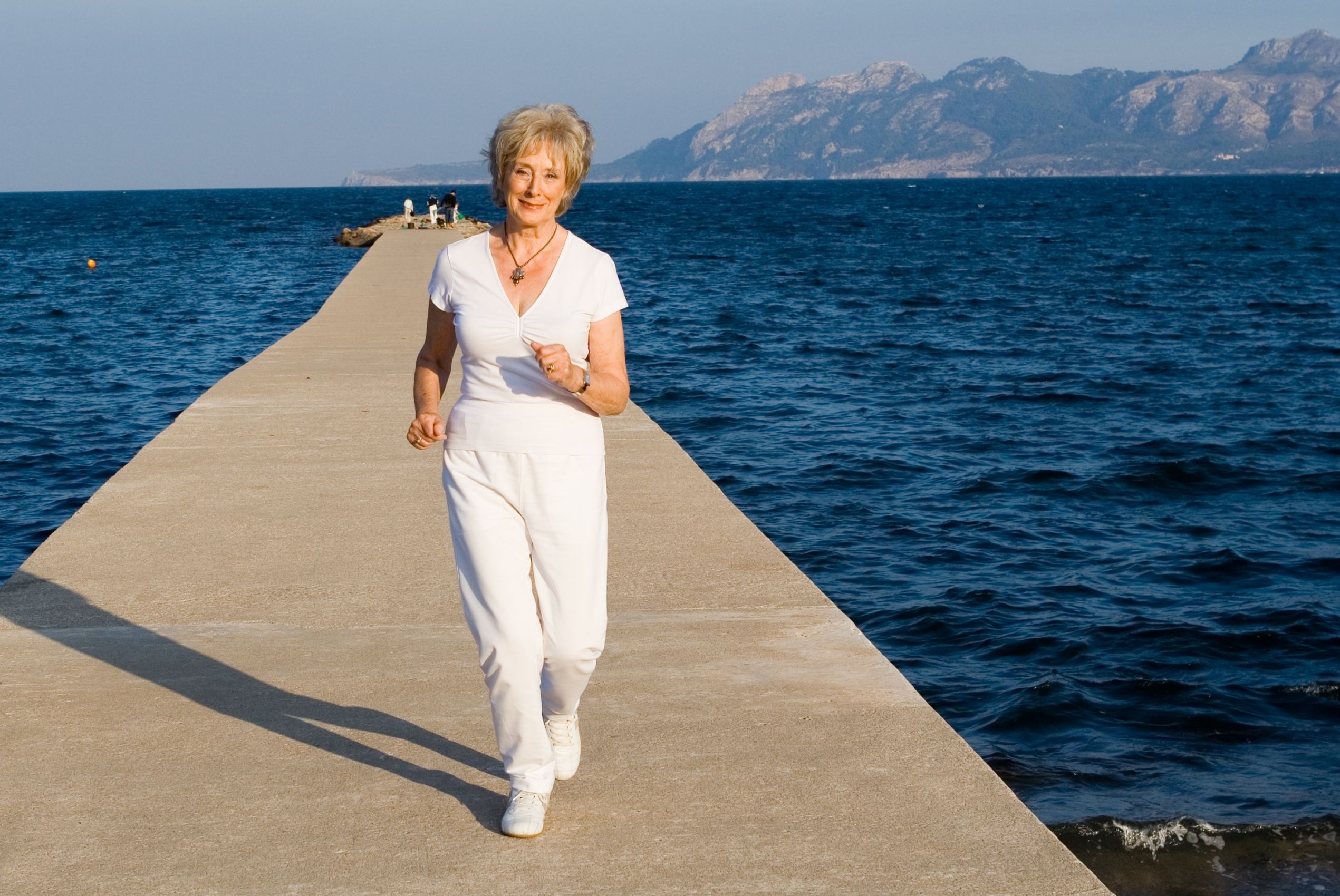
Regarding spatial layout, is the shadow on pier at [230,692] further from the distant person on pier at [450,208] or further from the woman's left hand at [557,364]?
the distant person on pier at [450,208]

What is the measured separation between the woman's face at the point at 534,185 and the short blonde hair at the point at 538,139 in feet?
0.05

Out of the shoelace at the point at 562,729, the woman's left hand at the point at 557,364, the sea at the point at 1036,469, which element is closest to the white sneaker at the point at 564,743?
the shoelace at the point at 562,729

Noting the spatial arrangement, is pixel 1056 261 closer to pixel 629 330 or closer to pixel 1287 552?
pixel 629 330

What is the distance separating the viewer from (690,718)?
14.2 ft

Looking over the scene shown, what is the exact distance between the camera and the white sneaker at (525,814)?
351cm

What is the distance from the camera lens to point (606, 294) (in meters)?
3.45

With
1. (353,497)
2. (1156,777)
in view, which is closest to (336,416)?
(353,497)

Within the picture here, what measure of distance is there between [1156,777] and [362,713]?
3355 millimetres

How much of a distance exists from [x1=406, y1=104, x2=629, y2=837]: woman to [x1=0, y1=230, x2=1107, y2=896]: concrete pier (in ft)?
1.20

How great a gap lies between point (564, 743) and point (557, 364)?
114cm

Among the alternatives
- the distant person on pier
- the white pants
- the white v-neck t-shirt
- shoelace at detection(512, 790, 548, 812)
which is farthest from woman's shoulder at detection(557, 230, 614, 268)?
the distant person on pier

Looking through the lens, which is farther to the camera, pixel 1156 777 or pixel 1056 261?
pixel 1056 261

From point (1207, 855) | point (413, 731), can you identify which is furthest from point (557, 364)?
point (1207, 855)

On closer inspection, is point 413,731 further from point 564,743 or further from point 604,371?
point 604,371
